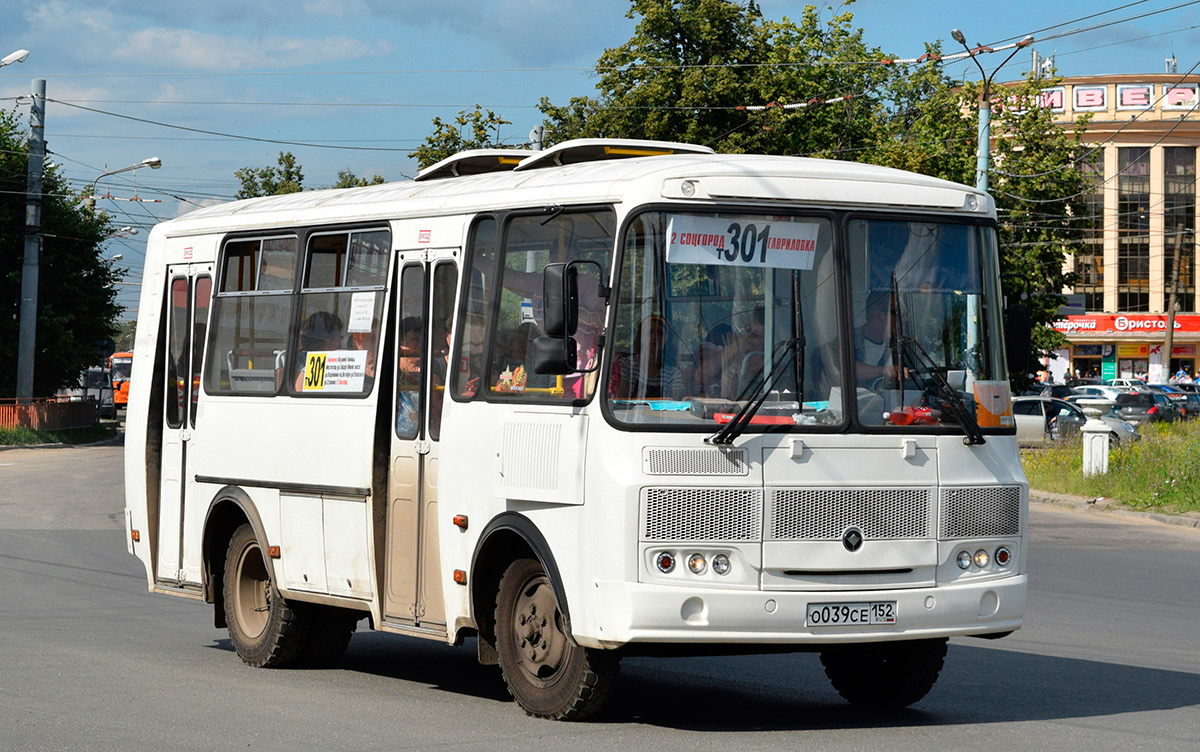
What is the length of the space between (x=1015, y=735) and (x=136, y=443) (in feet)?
22.3

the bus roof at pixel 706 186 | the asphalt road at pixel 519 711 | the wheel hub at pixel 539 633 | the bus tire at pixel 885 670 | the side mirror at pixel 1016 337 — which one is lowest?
the asphalt road at pixel 519 711

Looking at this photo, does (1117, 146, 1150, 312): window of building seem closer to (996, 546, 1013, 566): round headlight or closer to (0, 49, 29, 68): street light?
(0, 49, 29, 68): street light

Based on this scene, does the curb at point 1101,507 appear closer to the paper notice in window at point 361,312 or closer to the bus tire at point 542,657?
the paper notice in window at point 361,312

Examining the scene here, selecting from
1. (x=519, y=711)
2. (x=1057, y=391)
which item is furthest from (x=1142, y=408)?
(x=519, y=711)

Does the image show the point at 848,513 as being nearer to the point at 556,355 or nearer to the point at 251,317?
the point at 556,355

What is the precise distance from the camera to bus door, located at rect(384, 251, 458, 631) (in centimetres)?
902

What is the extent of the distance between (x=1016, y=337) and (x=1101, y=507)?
1816 centimetres

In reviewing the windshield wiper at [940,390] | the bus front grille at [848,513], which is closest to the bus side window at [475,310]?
the bus front grille at [848,513]

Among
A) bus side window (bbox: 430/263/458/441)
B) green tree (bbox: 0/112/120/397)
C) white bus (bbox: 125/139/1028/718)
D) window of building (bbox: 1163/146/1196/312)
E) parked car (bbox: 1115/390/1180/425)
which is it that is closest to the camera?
white bus (bbox: 125/139/1028/718)

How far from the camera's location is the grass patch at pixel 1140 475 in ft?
81.1

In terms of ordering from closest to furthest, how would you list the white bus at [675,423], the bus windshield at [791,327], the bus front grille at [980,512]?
the white bus at [675,423] < the bus windshield at [791,327] < the bus front grille at [980,512]

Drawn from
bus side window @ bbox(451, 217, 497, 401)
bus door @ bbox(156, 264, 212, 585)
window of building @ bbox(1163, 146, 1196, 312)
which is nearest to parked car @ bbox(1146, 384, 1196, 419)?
window of building @ bbox(1163, 146, 1196, 312)

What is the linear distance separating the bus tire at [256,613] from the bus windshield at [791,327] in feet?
12.2

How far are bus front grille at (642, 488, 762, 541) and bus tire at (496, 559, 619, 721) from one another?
2.37ft
